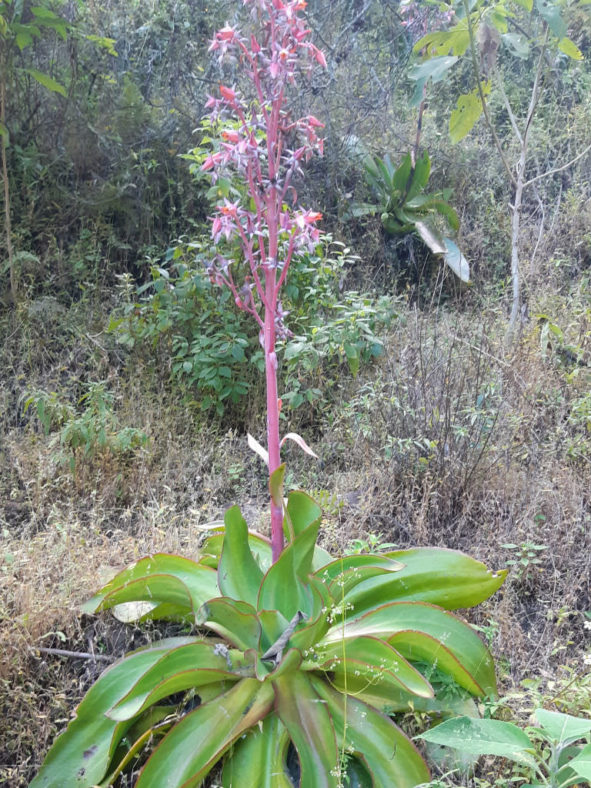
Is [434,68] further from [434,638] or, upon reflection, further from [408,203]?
[434,638]

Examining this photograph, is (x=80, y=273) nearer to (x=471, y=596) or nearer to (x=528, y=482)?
(x=528, y=482)

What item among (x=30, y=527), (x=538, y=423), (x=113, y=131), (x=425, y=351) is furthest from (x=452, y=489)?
(x=113, y=131)

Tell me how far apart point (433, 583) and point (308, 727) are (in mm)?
578

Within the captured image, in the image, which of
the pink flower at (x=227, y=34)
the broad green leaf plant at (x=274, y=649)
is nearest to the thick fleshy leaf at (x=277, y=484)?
the broad green leaf plant at (x=274, y=649)

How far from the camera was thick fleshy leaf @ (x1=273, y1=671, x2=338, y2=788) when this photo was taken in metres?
1.63

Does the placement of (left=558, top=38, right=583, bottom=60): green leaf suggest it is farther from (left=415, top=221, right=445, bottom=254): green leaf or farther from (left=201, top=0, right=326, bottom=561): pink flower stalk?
(left=201, top=0, right=326, bottom=561): pink flower stalk

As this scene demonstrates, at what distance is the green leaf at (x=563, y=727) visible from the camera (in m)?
1.45

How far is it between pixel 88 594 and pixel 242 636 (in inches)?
26.0

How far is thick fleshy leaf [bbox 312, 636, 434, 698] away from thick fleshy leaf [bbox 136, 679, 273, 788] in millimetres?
179

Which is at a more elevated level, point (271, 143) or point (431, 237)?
point (271, 143)

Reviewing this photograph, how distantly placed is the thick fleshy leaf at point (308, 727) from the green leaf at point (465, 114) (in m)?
2.77

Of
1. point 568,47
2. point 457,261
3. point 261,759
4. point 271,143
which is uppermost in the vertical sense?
point 568,47

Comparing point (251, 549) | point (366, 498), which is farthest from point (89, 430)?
point (366, 498)

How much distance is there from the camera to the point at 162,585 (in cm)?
196
